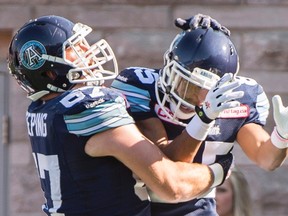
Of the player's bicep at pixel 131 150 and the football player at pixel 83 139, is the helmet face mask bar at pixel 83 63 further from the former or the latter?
the player's bicep at pixel 131 150

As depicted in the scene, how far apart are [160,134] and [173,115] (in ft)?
0.26

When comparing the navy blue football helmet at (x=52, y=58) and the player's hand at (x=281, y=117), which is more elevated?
the navy blue football helmet at (x=52, y=58)

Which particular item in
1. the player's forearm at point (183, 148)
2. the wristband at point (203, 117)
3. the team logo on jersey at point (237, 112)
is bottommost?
the team logo on jersey at point (237, 112)

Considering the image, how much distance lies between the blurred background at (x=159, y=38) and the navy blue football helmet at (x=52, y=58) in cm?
241

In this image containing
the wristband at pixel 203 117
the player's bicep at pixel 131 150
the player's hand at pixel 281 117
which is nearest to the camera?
the player's bicep at pixel 131 150

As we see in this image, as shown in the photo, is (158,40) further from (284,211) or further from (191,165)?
(191,165)

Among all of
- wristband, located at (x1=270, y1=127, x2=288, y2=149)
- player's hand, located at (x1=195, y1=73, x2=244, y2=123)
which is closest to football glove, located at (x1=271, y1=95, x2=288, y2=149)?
wristband, located at (x1=270, y1=127, x2=288, y2=149)

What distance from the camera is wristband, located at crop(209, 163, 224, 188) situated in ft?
12.9

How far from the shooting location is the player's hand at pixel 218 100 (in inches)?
148

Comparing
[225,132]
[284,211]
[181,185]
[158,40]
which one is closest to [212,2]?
[158,40]

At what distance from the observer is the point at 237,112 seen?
4152 mm

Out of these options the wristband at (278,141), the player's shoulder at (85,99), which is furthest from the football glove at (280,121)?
the player's shoulder at (85,99)

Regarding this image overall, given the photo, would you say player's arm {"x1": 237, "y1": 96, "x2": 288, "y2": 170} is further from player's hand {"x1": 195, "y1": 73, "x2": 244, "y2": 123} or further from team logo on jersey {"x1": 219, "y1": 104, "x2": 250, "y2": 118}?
player's hand {"x1": 195, "y1": 73, "x2": 244, "y2": 123}

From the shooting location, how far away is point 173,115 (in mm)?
3980
